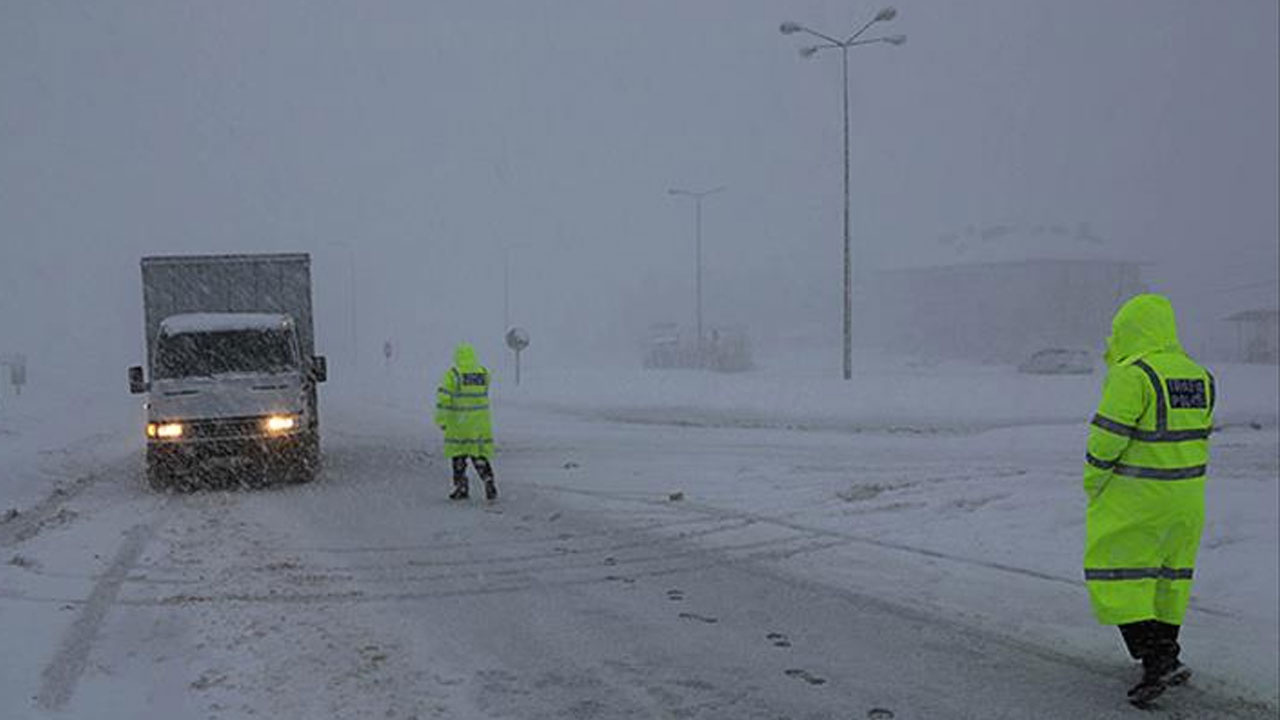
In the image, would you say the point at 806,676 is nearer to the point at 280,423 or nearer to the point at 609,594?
the point at 609,594

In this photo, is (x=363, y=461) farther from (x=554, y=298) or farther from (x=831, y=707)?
(x=554, y=298)

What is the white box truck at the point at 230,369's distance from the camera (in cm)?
1306

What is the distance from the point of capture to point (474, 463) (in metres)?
12.4

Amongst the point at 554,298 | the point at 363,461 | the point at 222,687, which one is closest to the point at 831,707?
the point at 222,687

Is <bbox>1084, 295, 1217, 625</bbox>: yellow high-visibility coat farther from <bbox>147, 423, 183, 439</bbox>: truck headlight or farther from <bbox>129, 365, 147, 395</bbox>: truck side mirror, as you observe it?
<bbox>129, 365, 147, 395</bbox>: truck side mirror

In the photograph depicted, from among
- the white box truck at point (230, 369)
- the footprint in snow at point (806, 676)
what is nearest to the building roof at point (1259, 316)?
the white box truck at point (230, 369)

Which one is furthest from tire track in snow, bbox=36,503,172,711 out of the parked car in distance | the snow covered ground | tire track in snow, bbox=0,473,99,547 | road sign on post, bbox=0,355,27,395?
the parked car in distance

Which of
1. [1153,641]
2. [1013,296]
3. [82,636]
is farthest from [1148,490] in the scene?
[1013,296]

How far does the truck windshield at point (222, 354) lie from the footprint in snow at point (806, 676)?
1012cm

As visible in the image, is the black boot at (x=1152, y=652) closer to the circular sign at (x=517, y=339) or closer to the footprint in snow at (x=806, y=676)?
the footprint in snow at (x=806, y=676)

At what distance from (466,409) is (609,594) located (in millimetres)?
4838

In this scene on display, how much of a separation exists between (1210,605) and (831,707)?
3.32m

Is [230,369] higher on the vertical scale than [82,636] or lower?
higher

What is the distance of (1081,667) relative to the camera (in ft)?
19.2
